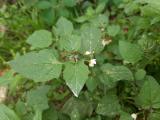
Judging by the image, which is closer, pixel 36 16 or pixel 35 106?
pixel 35 106

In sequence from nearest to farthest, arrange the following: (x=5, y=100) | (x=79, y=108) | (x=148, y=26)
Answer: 1. (x=79, y=108)
2. (x=148, y=26)
3. (x=5, y=100)

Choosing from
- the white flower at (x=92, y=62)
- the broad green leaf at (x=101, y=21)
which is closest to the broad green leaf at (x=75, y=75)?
the white flower at (x=92, y=62)

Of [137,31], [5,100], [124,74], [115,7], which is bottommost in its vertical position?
[5,100]

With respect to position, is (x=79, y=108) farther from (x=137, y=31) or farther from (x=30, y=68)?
(x=137, y=31)

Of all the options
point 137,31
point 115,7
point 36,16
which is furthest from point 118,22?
point 36,16

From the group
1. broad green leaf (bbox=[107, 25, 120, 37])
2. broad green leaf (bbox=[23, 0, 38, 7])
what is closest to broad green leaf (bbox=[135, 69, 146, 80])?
broad green leaf (bbox=[107, 25, 120, 37])

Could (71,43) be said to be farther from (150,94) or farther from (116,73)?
(150,94)

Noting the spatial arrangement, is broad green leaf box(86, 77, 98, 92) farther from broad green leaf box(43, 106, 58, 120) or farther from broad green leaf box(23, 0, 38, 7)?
broad green leaf box(23, 0, 38, 7)

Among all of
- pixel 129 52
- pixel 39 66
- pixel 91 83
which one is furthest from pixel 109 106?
pixel 39 66
